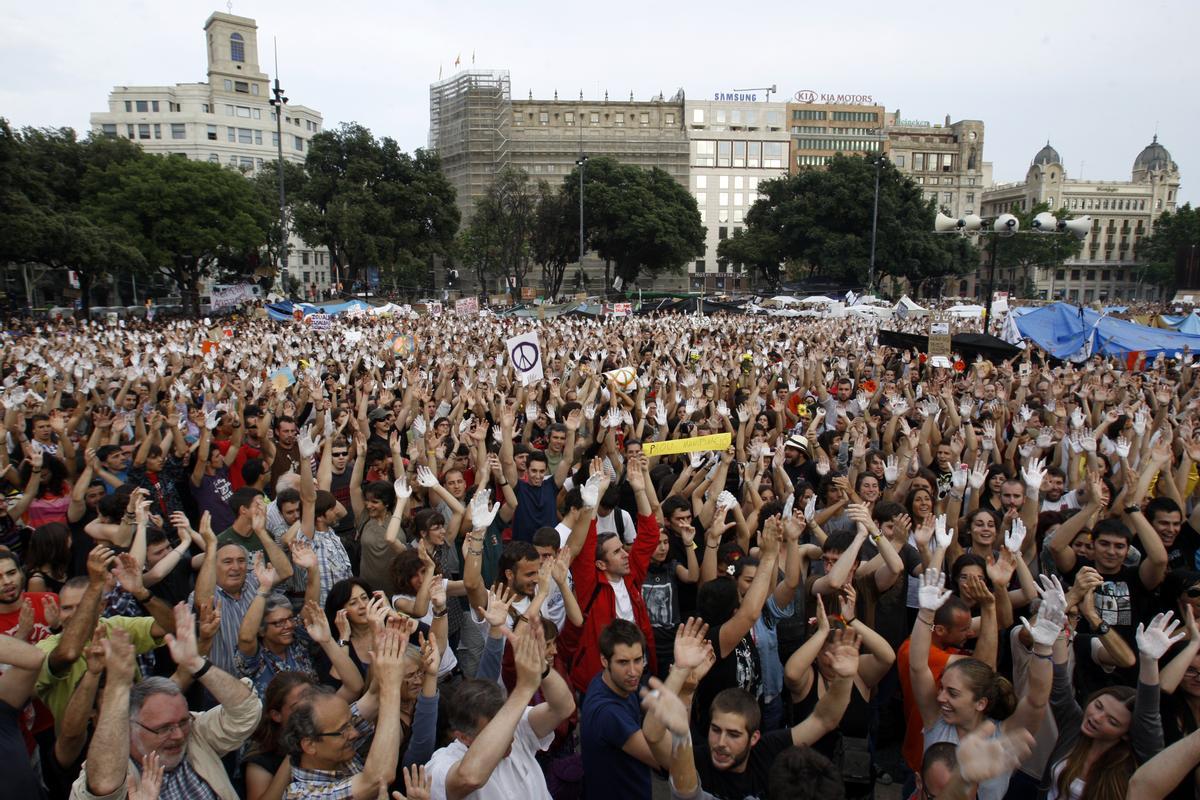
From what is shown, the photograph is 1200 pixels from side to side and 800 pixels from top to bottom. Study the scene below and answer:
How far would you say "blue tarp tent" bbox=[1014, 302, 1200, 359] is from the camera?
14.3 m

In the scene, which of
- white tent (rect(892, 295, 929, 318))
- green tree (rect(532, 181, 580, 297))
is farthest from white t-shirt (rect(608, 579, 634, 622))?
green tree (rect(532, 181, 580, 297))

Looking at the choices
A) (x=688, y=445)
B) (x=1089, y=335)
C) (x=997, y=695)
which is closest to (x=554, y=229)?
(x=1089, y=335)

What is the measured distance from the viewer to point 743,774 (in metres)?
2.71

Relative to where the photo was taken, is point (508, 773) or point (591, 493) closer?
point (508, 773)

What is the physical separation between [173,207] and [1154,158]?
133188 mm

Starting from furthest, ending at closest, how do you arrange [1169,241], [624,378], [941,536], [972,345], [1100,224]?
1. [1100,224]
2. [1169,241]
3. [972,345]
4. [624,378]
5. [941,536]

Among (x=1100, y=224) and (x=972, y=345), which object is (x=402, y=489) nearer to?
(x=972, y=345)

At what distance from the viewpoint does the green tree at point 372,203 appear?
4112 cm

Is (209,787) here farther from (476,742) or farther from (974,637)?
(974,637)

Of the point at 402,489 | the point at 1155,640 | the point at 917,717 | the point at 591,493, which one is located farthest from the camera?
the point at 402,489

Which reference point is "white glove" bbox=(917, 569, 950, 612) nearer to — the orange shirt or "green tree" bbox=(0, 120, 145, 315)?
the orange shirt

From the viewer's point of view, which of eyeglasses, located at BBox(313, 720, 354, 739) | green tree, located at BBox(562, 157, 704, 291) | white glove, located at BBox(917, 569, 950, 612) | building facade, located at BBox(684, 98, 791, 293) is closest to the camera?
eyeglasses, located at BBox(313, 720, 354, 739)

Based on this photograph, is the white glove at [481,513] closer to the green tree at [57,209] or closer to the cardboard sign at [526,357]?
the cardboard sign at [526,357]

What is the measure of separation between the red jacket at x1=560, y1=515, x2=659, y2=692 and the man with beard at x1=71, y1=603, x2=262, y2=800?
4.97 ft
